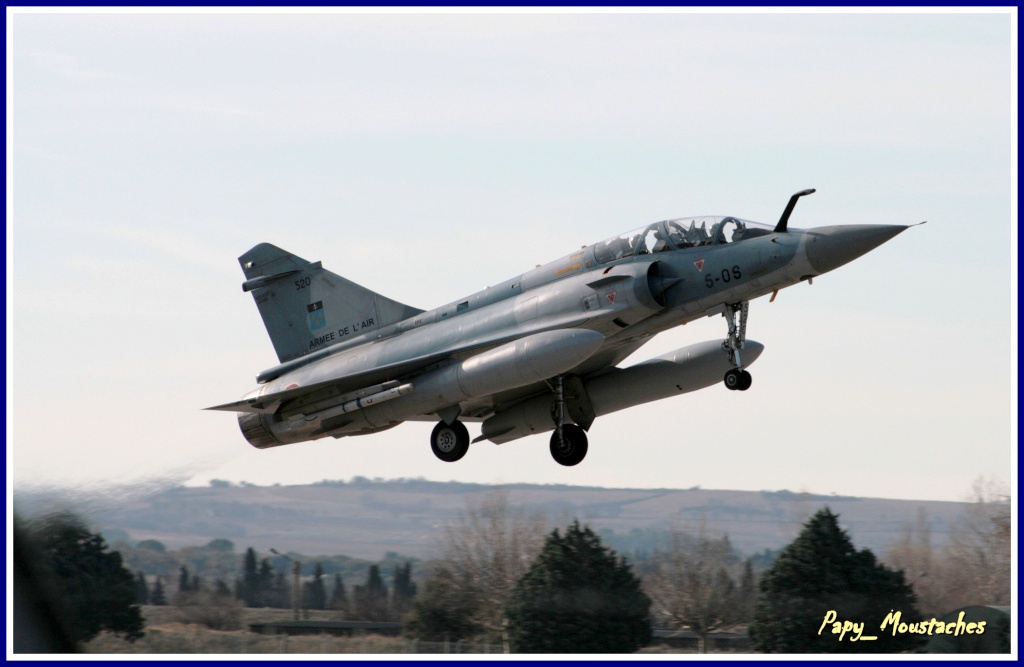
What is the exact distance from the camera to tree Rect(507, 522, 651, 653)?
81.9 ft

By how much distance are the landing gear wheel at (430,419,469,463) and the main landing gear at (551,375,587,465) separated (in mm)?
1529

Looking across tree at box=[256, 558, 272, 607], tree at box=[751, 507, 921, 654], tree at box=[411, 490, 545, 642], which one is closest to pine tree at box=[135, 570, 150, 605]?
tree at box=[256, 558, 272, 607]

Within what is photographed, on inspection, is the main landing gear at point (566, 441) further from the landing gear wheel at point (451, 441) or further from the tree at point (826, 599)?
the tree at point (826, 599)

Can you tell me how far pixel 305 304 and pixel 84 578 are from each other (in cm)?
717

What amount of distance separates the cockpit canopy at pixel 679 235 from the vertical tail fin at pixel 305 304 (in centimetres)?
411

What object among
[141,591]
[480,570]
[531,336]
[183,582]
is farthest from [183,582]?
[531,336]

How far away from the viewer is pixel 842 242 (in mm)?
16328

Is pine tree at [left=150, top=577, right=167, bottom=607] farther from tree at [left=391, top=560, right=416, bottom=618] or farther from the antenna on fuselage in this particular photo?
the antenna on fuselage

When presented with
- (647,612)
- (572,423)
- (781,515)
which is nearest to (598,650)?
(647,612)

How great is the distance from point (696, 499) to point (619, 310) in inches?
813

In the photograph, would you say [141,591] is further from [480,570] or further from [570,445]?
[570,445]

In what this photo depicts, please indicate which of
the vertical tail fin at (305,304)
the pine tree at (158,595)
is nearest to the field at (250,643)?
the pine tree at (158,595)

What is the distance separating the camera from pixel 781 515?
35.0 m

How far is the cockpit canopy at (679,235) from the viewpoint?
17266mm
